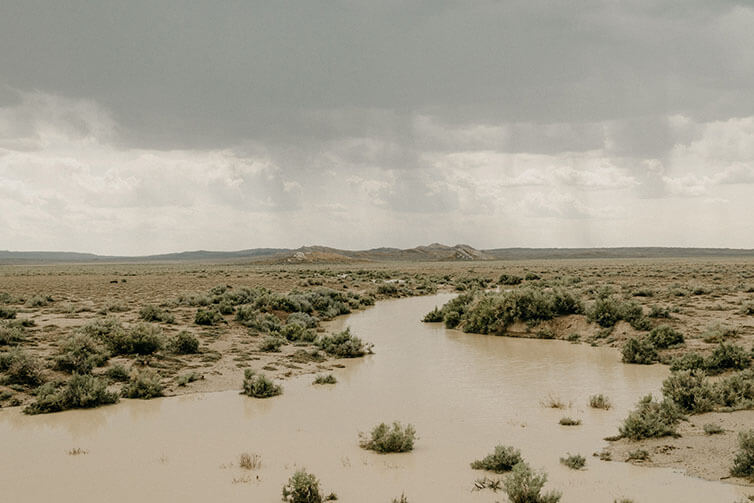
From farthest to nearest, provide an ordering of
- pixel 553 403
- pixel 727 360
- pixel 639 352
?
pixel 639 352, pixel 727 360, pixel 553 403

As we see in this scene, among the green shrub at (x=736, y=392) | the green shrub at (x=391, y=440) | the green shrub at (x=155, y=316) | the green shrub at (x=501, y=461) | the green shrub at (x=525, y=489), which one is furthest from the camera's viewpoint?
the green shrub at (x=155, y=316)

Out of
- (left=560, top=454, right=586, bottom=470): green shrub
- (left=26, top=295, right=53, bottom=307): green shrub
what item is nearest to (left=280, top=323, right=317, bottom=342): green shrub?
(left=560, top=454, right=586, bottom=470): green shrub

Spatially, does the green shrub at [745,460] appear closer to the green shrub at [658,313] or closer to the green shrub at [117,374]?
the green shrub at [117,374]

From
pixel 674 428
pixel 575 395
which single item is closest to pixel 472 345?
pixel 575 395

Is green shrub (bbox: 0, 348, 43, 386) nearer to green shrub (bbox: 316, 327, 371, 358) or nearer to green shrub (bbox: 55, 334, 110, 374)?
green shrub (bbox: 55, 334, 110, 374)

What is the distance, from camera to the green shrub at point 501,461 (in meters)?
8.35

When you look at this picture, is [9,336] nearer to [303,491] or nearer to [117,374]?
[117,374]

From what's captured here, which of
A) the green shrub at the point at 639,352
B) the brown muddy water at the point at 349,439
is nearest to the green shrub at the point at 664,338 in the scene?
the green shrub at the point at 639,352

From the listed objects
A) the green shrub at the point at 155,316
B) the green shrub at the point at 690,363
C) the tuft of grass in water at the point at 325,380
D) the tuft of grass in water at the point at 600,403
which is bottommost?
the tuft of grass in water at the point at 325,380

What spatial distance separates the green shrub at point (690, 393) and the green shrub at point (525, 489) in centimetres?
539

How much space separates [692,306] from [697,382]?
15.1 meters

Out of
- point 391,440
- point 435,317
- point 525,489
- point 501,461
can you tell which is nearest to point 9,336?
point 391,440

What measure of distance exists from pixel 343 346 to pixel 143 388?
7.10 meters

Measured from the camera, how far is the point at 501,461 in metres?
8.35
